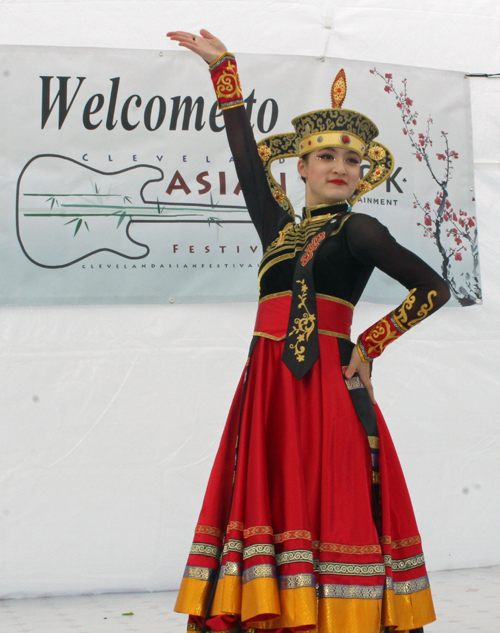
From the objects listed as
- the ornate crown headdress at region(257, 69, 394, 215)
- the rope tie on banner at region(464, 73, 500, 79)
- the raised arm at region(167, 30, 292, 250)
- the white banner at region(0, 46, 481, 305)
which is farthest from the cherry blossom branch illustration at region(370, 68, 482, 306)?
the raised arm at region(167, 30, 292, 250)

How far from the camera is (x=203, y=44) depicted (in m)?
1.60

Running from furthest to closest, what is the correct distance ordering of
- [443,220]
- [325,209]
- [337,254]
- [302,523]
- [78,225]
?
[443,220]
[78,225]
[325,209]
[337,254]
[302,523]

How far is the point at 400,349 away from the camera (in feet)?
9.07

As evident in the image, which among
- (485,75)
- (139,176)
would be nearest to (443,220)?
(485,75)

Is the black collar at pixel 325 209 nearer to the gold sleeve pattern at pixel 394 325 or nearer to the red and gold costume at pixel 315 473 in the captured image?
the red and gold costume at pixel 315 473

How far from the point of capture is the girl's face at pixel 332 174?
1535 millimetres

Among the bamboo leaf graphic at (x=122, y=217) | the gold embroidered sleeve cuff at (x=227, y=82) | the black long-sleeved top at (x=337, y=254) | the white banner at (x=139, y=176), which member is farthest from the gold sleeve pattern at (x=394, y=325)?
the bamboo leaf graphic at (x=122, y=217)

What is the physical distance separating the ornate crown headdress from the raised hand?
234mm

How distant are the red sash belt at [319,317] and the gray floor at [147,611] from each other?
→ 1.06m

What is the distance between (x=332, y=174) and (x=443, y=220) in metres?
1.42

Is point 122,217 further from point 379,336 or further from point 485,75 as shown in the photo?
point 485,75

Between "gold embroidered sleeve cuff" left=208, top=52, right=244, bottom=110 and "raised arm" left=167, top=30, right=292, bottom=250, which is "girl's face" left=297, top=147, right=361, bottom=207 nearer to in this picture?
"raised arm" left=167, top=30, right=292, bottom=250

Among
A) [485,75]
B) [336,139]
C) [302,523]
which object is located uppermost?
[485,75]

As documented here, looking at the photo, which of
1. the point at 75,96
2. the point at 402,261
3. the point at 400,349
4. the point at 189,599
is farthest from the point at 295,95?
the point at 189,599
